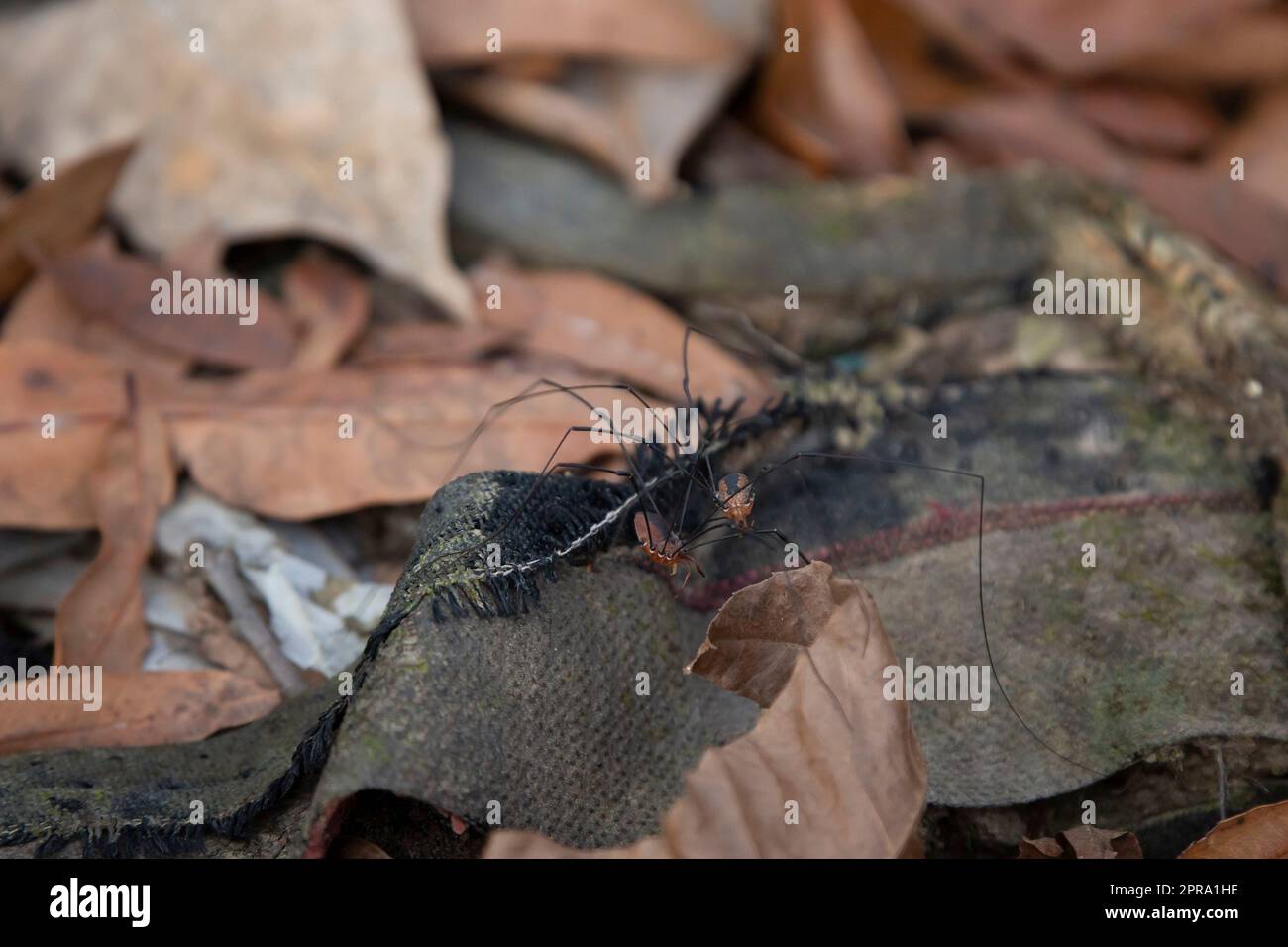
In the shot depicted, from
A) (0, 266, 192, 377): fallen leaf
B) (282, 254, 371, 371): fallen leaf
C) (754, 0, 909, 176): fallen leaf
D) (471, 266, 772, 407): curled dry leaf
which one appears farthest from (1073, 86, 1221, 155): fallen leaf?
(0, 266, 192, 377): fallen leaf

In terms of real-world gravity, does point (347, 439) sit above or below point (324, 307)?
below

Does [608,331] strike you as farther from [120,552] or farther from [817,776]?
[817,776]

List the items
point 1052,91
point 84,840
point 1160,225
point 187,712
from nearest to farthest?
point 84,840
point 187,712
point 1160,225
point 1052,91

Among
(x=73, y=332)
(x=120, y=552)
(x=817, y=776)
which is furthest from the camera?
(x=73, y=332)

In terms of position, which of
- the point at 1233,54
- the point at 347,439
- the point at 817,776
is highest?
the point at 1233,54

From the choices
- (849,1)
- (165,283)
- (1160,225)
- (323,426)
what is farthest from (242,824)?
(849,1)

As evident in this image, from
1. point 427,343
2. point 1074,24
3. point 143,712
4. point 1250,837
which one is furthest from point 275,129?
point 1250,837

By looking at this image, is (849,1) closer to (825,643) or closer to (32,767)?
(825,643)

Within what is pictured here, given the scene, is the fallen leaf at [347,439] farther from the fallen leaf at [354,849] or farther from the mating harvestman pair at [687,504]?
the fallen leaf at [354,849]
